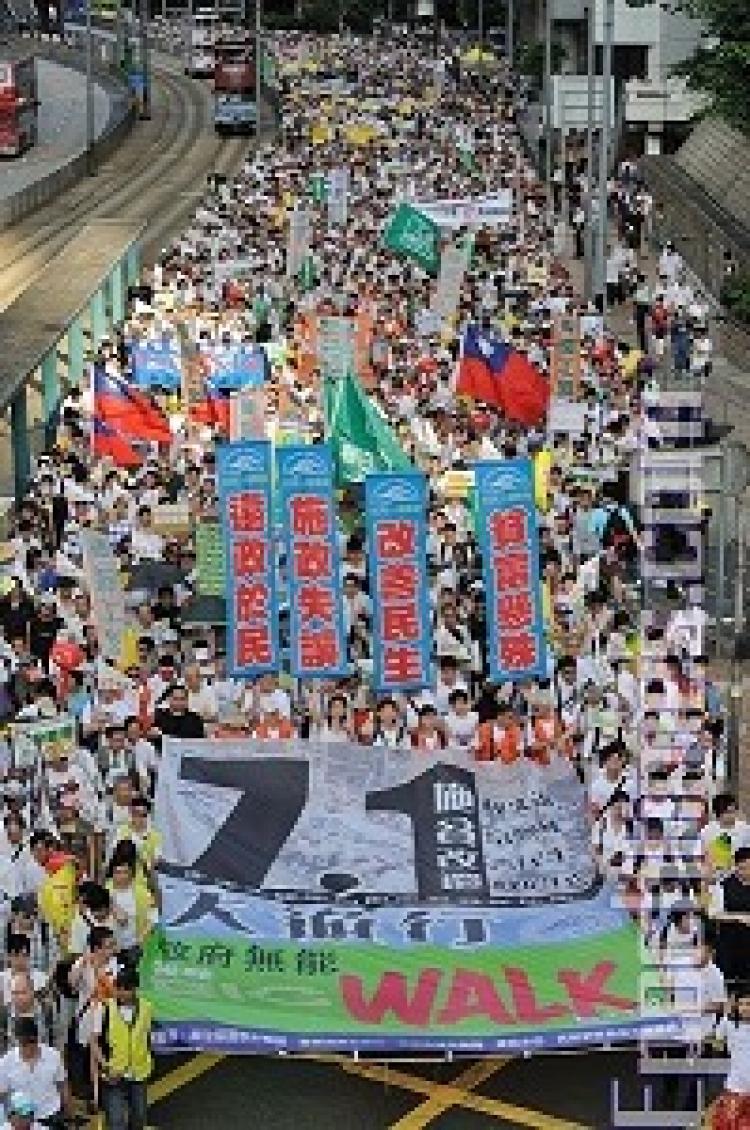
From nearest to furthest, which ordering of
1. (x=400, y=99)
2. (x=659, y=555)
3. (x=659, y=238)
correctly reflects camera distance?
(x=659, y=555), (x=659, y=238), (x=400, y=99)

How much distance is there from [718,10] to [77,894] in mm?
29977

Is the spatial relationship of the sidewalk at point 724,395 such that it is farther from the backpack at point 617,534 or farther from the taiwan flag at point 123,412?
the taiwan flag at point 123,412

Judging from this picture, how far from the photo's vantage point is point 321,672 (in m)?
18.1

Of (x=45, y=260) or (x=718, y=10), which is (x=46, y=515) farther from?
(x=45, y=260)

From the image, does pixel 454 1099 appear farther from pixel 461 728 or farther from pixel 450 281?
pixel 450 281

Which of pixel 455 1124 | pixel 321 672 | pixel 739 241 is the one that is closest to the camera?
pixel 455 1124

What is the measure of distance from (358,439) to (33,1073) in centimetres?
1252

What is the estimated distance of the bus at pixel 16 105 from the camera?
6875 centimetres

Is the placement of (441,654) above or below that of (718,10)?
below

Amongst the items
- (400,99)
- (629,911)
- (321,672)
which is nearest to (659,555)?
(321,672)

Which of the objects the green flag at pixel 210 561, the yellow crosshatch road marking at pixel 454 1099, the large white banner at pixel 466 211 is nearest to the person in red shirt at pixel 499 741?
the yellow crosshatch road marking at pixel 454 1099

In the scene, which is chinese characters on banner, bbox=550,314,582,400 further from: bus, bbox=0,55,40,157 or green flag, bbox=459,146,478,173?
bus, bbox=0,55,40,157

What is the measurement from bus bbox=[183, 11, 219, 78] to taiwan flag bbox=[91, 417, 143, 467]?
6857cm

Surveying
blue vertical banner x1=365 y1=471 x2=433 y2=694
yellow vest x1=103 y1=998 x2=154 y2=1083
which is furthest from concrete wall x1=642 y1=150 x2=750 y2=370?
yellow vest x1=103 y1=998 x2=154 y2=1083
